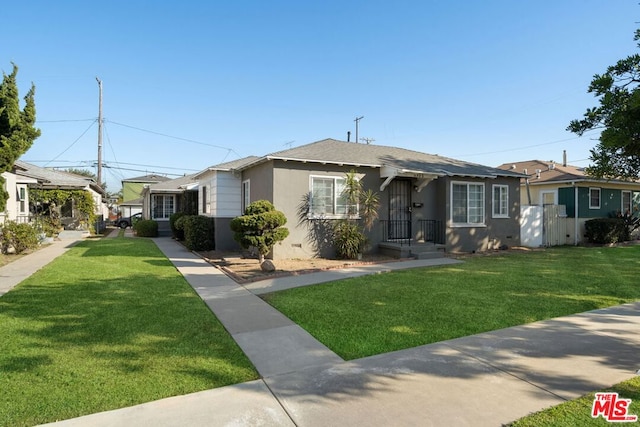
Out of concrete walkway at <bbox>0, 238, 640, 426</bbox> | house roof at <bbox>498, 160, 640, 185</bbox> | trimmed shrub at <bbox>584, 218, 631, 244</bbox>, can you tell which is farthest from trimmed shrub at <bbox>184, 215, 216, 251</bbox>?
trimmed shrub at <bbox>584, 218, 631, 244</bbox>

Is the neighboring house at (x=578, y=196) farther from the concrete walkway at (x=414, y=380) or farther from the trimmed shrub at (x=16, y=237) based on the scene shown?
the trimmed shrub at (x=16, y=237)

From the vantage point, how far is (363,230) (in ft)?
41.2

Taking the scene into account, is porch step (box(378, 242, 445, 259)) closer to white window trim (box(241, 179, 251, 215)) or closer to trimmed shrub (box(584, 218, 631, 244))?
white window trim (box(241, 179, 251, 215))

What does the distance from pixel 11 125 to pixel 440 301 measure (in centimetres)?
1150

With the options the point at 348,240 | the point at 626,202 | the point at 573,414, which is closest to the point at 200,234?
the point at 348,240

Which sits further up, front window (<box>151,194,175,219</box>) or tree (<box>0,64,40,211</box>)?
tree (<box>0,64,40,211</box>)

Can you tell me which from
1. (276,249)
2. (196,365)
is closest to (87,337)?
(196,365)

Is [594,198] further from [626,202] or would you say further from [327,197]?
[327,197]

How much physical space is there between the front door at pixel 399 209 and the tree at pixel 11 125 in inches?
445

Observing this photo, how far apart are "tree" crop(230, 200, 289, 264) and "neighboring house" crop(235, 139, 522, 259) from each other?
1.33 m

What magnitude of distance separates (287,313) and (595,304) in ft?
17.9

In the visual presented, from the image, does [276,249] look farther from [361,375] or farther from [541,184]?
[541,184]

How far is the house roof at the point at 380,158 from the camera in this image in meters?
12.1

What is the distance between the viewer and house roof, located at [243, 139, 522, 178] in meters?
12.1
